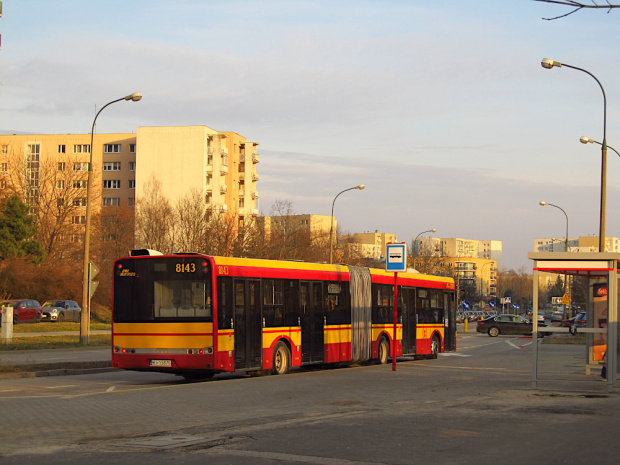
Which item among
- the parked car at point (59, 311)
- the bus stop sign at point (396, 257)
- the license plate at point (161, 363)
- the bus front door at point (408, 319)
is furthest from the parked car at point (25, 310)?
the license plate at point (161, 363)

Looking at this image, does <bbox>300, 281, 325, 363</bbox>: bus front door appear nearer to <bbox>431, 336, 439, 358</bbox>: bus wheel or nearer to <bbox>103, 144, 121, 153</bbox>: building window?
Answer: <bbox>431, 336, 439, 358</bbox>: bus wheel

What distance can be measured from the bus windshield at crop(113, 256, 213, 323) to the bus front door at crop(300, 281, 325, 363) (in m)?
3.98

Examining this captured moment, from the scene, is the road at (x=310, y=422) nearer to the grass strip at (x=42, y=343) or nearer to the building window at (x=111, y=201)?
the grass strip at (x=42, y=343)

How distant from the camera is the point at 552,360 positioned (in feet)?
88.8

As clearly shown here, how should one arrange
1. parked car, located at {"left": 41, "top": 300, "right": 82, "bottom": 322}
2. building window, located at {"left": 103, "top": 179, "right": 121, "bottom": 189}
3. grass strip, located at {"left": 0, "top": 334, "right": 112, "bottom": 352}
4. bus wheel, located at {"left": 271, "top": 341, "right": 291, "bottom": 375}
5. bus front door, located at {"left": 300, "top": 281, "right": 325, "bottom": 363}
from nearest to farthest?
bus wheel, located at {"left": 271, "top": 341, "right": 291, "bottom": 375} → bus front door, located at {"left": 300, "top": 281, "right": 325, "bottom": 363} → grass strip, located at {"left": 0, "top": 334, "right": 112, "bottom": 352} → parked car, located at {"left": 41, "top": 300, "right": 82, "bottom": 322} → building window, located at {"left": 103, "top": 179, "right": 121, "bottom": 189}

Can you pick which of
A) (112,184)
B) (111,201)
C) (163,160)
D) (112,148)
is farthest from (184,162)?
(111,201)

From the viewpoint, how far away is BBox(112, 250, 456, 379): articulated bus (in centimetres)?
1778

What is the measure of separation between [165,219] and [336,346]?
4913 cm

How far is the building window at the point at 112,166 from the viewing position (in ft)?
348

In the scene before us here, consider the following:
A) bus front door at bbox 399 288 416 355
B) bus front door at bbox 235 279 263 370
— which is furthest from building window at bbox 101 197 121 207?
bus front door at bbox 235 279 263 370

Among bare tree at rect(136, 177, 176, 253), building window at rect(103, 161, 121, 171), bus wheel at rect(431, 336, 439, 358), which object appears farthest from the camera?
building window at rect(103, 161, 121, 171)

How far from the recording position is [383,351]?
82.9ft

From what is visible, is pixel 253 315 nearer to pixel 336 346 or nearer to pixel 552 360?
pixel 336 346

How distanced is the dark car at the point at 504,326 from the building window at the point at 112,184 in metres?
63.0
